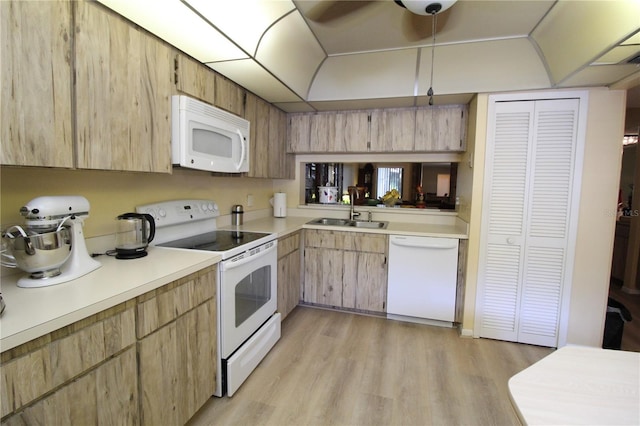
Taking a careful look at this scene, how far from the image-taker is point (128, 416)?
1151 mm

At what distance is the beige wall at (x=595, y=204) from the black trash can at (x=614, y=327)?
0.11m

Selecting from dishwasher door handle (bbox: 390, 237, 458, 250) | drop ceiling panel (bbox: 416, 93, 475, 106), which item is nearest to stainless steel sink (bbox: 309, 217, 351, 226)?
dishwasher door handle (bbox: 390, 237, 458, 250)

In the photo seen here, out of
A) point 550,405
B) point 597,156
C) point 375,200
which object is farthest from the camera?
point 375,200

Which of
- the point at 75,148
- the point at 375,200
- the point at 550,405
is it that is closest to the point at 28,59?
the point at 75,148

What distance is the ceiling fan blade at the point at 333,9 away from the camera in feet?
5.93

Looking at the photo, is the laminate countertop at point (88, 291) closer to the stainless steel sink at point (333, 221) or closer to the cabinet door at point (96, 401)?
the cabinet door at point (96, 401)

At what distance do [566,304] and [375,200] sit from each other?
1.98 meters

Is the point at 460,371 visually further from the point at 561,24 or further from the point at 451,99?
the point at 561,24

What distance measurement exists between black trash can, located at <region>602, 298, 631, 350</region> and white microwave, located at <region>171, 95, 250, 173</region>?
320cm

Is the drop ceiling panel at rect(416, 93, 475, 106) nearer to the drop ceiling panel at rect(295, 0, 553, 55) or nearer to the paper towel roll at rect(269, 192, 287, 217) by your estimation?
the drop ceiling panel at rect(295, 0, 553, 55)

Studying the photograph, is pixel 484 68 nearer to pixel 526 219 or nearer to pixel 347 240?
pixel 526 219

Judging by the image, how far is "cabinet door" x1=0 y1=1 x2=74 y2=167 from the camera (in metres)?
0.97

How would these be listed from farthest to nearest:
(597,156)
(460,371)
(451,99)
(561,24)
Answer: (451,99) → (597,156) → (460,371) → (561,24)

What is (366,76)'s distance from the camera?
2.55 m
